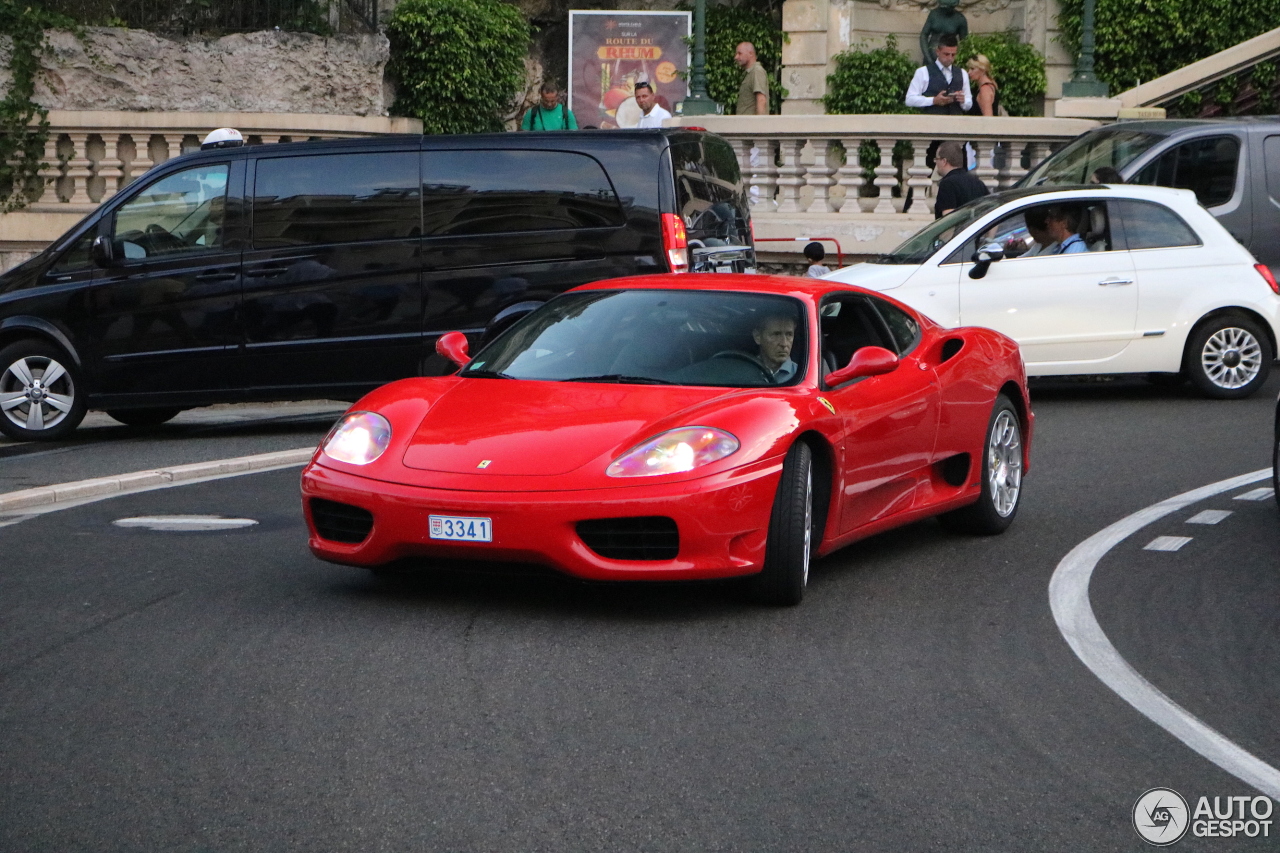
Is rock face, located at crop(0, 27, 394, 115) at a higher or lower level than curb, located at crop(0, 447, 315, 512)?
higher

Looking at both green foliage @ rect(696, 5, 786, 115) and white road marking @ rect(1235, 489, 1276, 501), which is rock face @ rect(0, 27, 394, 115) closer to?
green foliage @ rect(696, 5, 786, 115)

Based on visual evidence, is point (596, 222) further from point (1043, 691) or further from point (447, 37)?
point (447, 37)

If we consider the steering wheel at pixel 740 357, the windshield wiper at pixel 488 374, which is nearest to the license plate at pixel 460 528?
the windshield wiper at pixel 488 374

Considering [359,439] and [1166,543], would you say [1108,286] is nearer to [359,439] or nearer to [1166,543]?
[1166,543]

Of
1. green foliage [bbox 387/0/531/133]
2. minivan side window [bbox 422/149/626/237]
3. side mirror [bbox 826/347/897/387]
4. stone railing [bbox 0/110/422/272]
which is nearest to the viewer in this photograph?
side mirror [bbox 826/347/897/387]

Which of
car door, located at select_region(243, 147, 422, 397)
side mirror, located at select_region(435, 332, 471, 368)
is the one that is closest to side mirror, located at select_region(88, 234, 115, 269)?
car door, located at select_region(243, 147, 422, 397)

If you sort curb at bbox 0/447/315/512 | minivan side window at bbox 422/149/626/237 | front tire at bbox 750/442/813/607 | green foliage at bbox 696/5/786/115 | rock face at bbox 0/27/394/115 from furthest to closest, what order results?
green foliage at bbox 696/5/786/115 → rock face at bbox 0/27/394/115 → minivan side window at bbox 422/149/626/237 → curb at bbox 0/447/315/512 → front tire at bbox 750/442/813/607

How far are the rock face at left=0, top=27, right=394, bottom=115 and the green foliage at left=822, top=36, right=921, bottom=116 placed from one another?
7.25 m

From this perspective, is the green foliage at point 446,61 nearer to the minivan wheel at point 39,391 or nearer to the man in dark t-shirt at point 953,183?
the man in dark t-shirt at point 953,183

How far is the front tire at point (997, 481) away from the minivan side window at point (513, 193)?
4.14m

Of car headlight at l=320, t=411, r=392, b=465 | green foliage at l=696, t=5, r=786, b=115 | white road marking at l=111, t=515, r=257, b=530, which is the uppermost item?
green foliage at l=696, t=5, r=786, b=115

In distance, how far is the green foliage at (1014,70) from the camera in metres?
28.0

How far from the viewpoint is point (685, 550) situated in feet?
21.8

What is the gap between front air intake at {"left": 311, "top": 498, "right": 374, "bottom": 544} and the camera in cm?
695
